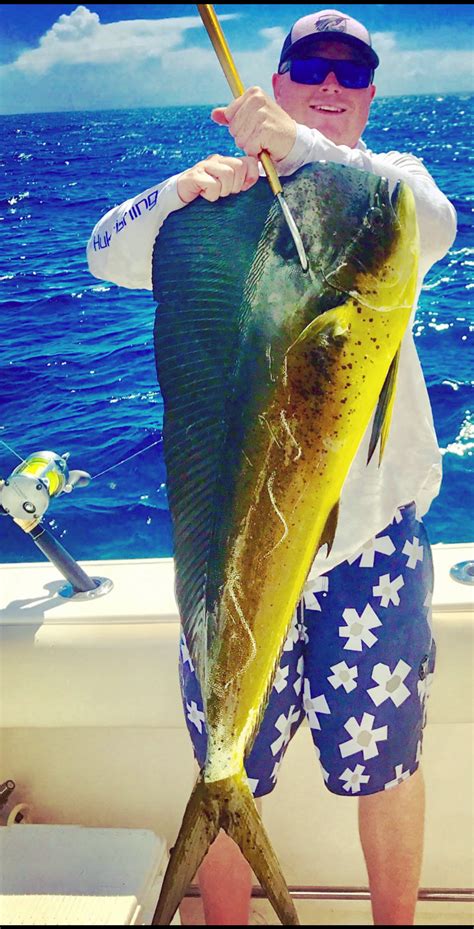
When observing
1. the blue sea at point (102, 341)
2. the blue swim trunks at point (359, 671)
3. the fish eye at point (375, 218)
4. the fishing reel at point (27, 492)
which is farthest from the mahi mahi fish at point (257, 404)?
the blue sea at point (102, 341)

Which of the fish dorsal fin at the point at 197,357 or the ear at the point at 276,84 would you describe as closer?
the fish dorsal fin at the point at 197,357

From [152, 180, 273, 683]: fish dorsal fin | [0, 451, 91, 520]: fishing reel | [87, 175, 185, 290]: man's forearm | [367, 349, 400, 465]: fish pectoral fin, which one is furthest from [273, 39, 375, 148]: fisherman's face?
[0, 451, 91, 520]: fishing reel

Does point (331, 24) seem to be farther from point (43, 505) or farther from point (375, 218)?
point (43, 505)

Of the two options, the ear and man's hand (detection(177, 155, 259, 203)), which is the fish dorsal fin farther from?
the ear

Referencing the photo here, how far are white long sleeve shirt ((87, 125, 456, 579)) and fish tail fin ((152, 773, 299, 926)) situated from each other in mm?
392

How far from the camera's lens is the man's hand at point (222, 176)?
103 centimetres

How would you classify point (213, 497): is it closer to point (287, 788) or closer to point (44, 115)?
point (287, 788)

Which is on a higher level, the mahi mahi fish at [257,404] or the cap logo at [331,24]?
the cap logo at [331,24]

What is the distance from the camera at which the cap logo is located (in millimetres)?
1354

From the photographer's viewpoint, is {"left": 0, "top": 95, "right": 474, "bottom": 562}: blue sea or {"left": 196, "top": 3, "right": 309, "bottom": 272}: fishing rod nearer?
{"left": 196, "top": 3, "right": 309, "bottom": 272}: fishing rod

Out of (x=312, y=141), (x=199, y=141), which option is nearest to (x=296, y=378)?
(x=312, y=141)

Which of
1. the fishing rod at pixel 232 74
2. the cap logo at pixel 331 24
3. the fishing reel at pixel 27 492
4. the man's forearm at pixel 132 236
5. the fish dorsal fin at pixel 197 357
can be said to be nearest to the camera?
the fishing rod at pixel 232 74

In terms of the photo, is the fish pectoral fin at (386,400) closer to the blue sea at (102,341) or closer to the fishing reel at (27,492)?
the fishing reel at (27,492)

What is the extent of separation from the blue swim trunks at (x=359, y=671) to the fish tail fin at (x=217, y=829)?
239 mm
